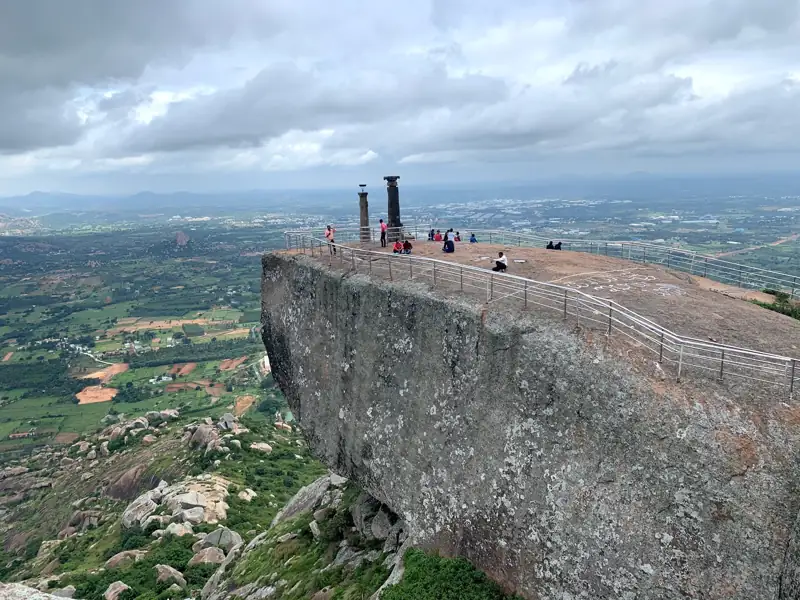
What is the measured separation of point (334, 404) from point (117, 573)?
22908 mm

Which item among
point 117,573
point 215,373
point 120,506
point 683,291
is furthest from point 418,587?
point 215,373

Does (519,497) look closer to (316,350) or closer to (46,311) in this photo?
(316,350)

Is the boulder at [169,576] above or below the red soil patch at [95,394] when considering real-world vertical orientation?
above

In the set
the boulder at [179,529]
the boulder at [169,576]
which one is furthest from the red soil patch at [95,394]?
the boulder at [169,576]

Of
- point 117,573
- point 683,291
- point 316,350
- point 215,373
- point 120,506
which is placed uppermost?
point 683,291

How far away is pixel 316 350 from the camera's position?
2244 cm

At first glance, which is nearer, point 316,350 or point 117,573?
point 316,350

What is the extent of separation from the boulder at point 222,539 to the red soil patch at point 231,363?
86250mm

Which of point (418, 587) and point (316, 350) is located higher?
point (316, 350)

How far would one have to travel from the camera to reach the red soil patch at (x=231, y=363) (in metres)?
119

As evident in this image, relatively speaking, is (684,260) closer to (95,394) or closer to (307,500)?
(307,500)

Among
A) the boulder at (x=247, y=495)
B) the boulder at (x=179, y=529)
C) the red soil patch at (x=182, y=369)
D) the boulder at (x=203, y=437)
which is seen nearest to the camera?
the boulder at (x=179, y=529)

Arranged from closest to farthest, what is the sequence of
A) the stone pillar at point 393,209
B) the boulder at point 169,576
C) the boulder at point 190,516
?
1. the stone pillar at point 393,209
2. the boulder at point 169,576
3. the boulder at point 190,516

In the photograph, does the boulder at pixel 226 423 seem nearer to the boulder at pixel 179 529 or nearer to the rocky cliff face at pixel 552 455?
the boulder at pixel 179 529
